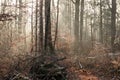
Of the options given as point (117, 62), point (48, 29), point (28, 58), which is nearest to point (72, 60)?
point (48, 29)

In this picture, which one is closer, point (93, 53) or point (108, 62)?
point (108, 62)

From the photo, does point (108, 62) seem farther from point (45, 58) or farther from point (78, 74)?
point (45, 58)

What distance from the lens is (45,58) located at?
1258cm

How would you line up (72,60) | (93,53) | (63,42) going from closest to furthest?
(72,60) → (93,53) → (63,42)

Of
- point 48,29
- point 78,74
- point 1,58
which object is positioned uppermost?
point 48,29

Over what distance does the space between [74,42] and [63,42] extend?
153cm

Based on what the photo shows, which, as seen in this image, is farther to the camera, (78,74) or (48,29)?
(48,29)

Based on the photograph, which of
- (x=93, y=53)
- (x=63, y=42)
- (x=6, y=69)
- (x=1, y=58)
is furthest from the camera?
(x=63, y=42)

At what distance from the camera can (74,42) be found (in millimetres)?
24109

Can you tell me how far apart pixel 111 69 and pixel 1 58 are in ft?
20.2

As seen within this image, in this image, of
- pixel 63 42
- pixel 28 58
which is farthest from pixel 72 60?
pixel 63 42

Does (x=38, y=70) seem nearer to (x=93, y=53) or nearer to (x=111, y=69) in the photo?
(x=111, y=69)

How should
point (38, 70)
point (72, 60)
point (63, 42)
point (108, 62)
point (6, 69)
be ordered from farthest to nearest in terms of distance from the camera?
point (63, 42) → point (72, 60) → point (108, 62) → point (6, 69) → point (38, 70)

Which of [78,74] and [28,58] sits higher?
[28,58]
